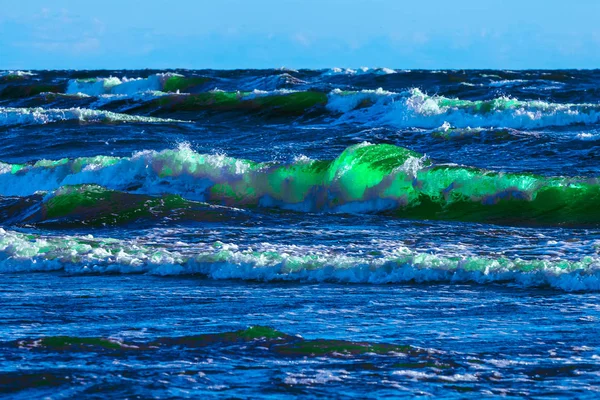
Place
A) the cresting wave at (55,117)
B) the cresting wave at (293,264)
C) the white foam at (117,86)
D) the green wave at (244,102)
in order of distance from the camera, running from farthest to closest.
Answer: the white foam at (117,86) < the green wave at (244,102) < the cresting wave at (55,117) < the cresting wave at (293,264)

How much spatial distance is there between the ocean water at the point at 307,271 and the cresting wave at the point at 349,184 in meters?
0.03

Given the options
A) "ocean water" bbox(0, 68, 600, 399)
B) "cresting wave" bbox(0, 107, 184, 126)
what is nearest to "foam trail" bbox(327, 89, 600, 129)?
"ocean water" bbox(0, 68, 600, 399)

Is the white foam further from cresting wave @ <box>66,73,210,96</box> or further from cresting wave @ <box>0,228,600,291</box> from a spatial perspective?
cresting wave @ <box>0,228,600,291</box>

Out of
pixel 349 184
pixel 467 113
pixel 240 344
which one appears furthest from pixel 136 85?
pixel 240 344

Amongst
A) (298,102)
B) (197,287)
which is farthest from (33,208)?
(298,102)

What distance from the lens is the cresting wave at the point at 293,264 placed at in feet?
26.3

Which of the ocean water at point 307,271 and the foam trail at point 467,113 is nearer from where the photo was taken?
the ocean water at point 307,271

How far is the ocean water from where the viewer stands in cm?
520

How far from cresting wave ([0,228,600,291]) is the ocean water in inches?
1.0

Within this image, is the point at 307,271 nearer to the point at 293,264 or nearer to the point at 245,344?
the point at 293,264

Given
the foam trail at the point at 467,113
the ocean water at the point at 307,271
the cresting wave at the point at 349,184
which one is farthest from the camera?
the foam trail at the point at 467,113

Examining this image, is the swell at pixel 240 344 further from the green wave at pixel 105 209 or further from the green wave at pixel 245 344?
the green wave at pixel 105 209

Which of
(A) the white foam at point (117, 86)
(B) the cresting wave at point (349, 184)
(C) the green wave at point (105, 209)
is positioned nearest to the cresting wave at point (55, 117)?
(B) the cresting wave at point (349, 184)

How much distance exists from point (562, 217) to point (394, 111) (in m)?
15.4
